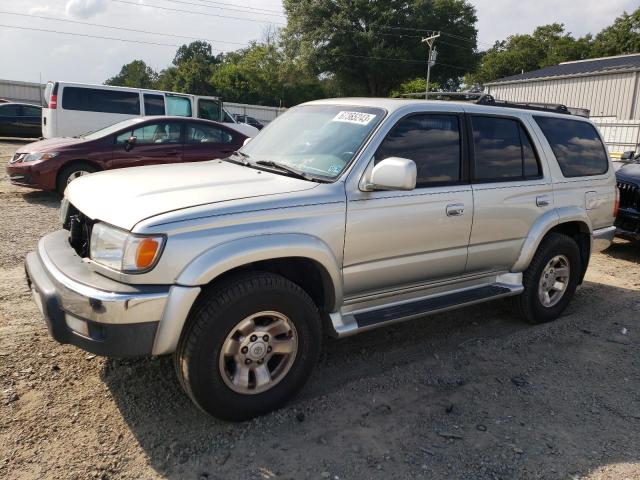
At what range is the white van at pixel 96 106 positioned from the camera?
13148 mm

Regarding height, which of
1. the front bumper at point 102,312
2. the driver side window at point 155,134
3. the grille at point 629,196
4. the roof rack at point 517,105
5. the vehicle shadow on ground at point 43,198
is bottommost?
the vehicle shadow on ground at point 43,198

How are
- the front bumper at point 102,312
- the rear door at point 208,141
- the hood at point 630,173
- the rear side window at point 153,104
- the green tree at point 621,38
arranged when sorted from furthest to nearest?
the green tree at point 621,38 → the rear side window at point 153,104 → the rear door at point 208,141 → the hood at point 630,173 → the front bumper at point 102,312

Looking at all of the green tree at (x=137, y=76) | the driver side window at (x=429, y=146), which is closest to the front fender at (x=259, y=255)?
the driver side window at (x=429, y=146)

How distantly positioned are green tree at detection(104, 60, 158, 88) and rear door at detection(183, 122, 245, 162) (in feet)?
253

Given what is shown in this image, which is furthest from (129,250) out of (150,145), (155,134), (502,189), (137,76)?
(137,76)

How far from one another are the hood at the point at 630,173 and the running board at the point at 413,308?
4.29 metres

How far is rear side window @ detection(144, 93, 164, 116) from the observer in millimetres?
13969

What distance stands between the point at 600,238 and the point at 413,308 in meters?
2.51

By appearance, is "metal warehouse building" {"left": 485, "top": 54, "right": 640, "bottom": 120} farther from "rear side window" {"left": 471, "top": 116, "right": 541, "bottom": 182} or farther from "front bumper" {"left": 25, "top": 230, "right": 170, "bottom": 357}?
"front bumper" {"left": 25, "top": 230, "right": 170, "bottom": 357}

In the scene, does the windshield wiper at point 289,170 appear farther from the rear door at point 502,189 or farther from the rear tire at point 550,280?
the rear tire at point 550,280

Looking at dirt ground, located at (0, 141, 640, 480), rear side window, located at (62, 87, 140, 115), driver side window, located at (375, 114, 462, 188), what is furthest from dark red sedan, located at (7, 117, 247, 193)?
driver side window, located at (375, 114, 462, 188)

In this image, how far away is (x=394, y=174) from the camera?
10.4 feet

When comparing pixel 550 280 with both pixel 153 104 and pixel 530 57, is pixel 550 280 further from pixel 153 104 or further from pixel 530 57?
pixel 530 57

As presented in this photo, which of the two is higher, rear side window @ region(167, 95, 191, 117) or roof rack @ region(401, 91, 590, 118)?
rear side window @ region(167, 95, 191, 117)
